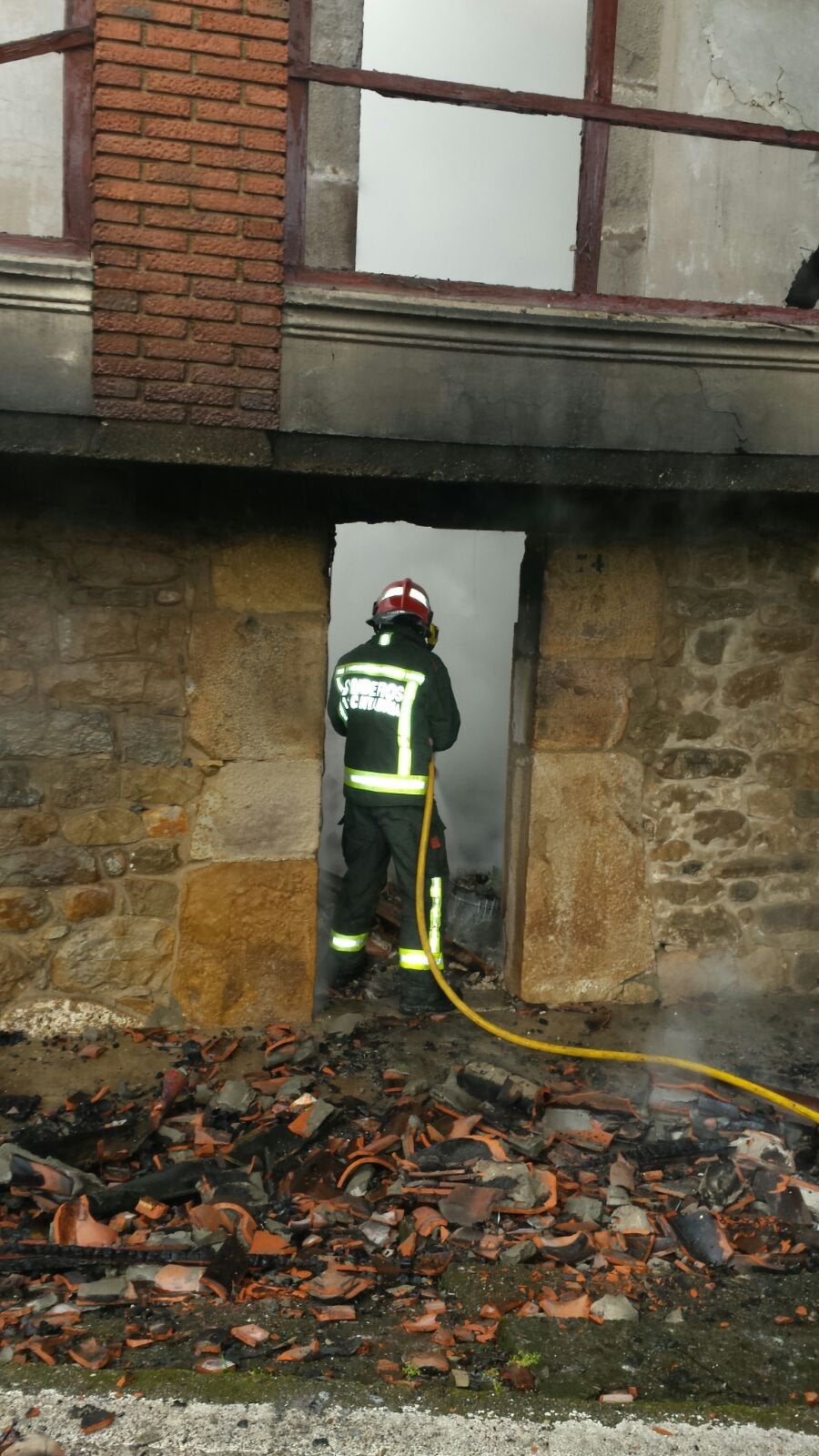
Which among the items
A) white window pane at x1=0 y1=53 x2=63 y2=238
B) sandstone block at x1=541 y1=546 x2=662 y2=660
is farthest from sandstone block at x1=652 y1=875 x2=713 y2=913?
white window pane at x1=0 y1=53 x2=63 y2=238

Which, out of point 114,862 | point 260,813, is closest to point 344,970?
point 260,813

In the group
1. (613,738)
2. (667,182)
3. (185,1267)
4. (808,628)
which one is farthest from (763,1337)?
(667,182)

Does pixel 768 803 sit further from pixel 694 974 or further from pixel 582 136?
pixel 582 136

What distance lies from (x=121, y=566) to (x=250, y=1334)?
3.12m

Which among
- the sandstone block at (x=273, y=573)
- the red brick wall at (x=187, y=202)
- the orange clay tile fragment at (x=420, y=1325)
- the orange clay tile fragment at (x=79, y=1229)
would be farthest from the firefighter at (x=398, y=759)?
the orange clay tile fragment at (x=420, y=1325)

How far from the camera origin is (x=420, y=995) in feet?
→ 20.0

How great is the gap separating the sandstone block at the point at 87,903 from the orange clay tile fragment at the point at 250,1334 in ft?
7.58

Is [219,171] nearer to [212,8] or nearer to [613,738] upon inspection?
[212,8]

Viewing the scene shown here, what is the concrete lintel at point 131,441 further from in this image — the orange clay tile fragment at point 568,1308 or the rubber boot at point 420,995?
the orange clay tile fragment at point 568,1308

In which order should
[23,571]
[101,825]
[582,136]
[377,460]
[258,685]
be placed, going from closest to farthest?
[377,460] → [582,136] → [23,571] → [101,825] → [258,685]

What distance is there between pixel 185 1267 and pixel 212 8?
4375 millimetres

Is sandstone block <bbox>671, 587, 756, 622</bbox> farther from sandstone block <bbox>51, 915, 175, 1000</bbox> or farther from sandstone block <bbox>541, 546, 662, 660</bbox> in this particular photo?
sandstone block <bbox>51, 915, 175, 1000</bbox>

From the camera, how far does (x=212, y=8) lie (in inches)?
173

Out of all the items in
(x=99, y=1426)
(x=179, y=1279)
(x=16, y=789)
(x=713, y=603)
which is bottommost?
(x=179, y=1279)
